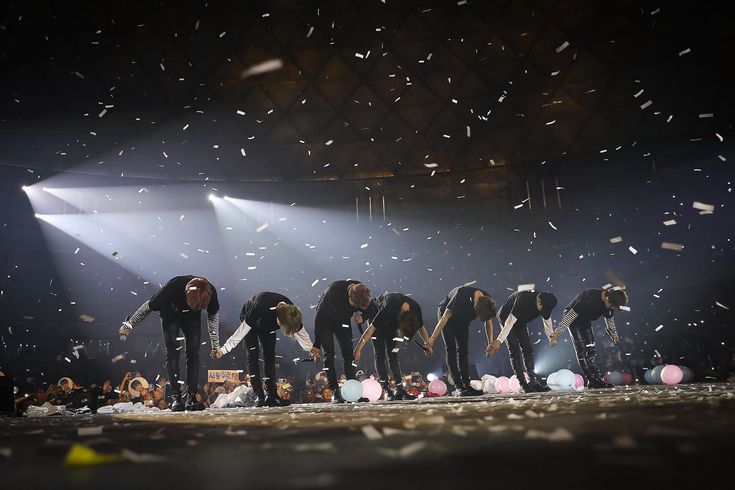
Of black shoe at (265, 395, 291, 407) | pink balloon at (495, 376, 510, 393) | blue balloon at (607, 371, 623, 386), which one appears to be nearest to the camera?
black shoe at (265, 395, 291, 407)

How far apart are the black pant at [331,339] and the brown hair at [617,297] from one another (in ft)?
10.9

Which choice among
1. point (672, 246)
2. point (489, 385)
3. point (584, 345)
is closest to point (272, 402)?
point (584, 345)

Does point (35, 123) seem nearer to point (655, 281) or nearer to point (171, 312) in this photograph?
point (171, 312)

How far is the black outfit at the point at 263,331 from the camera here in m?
5.96

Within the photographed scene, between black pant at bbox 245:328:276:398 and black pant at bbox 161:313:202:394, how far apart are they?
2.03ft

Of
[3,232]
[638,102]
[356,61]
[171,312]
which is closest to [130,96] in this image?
[3,232]

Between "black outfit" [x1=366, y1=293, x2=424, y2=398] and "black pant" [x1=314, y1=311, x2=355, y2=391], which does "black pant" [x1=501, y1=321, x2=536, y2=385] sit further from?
"black pant" [x1=314, y1=311, x2=355, y2=391]

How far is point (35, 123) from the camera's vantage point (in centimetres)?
1548

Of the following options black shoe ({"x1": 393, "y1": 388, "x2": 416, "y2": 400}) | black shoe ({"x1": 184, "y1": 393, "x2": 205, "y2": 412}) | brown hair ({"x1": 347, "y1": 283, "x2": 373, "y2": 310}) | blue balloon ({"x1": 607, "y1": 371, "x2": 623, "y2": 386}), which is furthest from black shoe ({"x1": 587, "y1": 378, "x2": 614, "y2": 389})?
black shoe ({"x1": 184, "y1": 393, "x2": 205, "y2": 412})

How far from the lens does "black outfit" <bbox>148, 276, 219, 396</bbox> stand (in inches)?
218

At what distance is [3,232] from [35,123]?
308 cm

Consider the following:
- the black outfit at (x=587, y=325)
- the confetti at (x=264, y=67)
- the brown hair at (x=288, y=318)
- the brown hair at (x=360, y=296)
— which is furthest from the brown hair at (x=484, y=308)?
the confetti at (x=264, y=67)

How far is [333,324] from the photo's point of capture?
6.39 metres

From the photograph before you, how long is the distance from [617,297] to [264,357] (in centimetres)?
435
